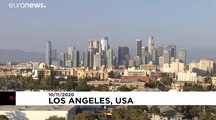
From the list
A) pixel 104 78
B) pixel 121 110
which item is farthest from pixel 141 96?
pixel 104 78

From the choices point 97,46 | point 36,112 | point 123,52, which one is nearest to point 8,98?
point 97,46

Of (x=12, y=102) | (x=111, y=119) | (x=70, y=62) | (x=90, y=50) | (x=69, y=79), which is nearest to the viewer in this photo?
(x=12, y=102)

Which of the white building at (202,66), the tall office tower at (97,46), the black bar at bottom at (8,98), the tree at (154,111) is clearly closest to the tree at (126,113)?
the tree at (154,111)

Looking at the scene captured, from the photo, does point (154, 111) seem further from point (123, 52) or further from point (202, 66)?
point (123, 52)

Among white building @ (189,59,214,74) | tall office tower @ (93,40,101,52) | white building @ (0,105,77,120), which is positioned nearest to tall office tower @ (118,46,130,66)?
tall office tower @ (93,40,101,52)

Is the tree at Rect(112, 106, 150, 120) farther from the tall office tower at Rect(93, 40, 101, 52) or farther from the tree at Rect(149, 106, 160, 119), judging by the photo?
the tall office tower at Rect(93, 40, 101, 52)

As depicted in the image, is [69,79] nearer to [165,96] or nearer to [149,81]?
[149,81]

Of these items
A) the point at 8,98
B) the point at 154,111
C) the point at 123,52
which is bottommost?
the point at 154,111
